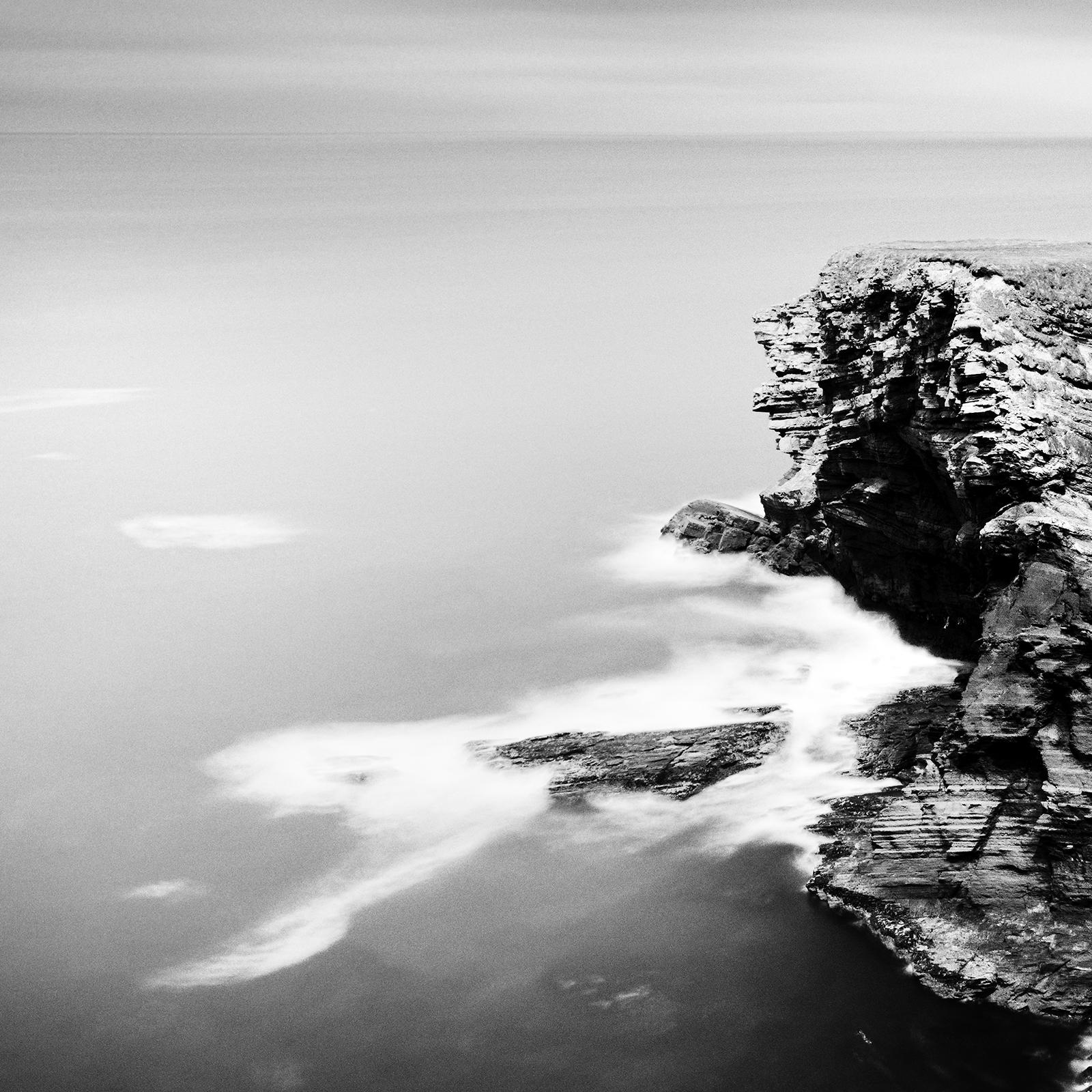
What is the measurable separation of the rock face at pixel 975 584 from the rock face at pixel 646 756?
2.91m

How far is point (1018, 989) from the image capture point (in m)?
27.6

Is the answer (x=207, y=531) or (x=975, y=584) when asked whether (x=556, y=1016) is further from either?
(x=207, y=531)

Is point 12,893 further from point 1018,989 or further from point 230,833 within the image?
point 1018,989

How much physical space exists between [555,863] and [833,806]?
22.3ft

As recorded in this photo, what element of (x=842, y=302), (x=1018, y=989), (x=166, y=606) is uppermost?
(x=842, y=302)

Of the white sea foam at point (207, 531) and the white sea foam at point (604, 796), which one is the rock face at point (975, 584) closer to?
the white sea foam at point (604, 796)

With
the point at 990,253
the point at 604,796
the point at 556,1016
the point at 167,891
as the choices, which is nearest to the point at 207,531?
the point at 167,891

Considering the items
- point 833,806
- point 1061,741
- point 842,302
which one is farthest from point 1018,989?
point 842,302

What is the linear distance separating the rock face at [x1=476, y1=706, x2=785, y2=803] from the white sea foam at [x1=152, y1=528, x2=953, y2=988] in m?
0.40

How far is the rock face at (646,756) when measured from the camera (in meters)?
35.1

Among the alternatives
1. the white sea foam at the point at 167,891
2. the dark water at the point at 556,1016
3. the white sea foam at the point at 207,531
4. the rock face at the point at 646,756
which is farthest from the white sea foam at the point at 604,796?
the white sea foam at the point at 207,531

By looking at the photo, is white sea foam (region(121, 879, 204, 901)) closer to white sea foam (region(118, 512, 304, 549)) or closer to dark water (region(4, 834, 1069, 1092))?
dark water (region(4, 834, 1069, 1092))

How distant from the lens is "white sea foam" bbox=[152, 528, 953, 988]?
3178 cm

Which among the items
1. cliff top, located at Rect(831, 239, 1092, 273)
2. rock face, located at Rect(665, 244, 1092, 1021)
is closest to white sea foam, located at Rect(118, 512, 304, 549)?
rock face, located at Rect(665, 244, 1092, 1021)
